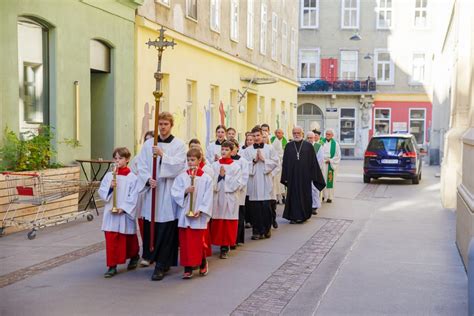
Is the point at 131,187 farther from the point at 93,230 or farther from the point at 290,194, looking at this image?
the point at 290,194

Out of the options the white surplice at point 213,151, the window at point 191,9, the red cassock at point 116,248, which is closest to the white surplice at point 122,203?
the red cassock at point 116,248

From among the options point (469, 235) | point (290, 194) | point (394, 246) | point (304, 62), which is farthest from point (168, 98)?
point (304, 62)

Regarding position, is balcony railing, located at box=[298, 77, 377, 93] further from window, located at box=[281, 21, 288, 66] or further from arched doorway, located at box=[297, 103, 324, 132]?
window, located at box=[281, 21, 288, 66]

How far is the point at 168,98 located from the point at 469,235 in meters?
11.0

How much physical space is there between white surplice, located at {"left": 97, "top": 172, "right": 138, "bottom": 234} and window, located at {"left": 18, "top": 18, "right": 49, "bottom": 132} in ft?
15.8

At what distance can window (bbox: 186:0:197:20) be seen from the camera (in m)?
19.9

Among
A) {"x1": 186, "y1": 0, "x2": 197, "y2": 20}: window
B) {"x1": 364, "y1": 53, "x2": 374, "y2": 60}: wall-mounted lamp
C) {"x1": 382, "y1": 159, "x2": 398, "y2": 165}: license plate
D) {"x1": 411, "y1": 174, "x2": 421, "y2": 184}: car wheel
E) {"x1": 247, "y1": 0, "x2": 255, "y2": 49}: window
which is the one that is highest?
{"x1": 364, "y1": 53, "x2": 374, "y2": 60}: wall-mounted lamp

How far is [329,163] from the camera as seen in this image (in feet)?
59.8

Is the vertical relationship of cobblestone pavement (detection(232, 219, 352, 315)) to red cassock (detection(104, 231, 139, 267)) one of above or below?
below

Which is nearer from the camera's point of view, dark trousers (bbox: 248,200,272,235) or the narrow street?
the narrow street

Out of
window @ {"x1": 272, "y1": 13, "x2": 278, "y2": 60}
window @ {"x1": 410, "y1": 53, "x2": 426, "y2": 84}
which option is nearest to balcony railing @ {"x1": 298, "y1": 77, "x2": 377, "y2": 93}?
window @ {"x1": 410, "y1": 53, "x2": 426, "y2": 84}

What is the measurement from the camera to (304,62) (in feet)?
161

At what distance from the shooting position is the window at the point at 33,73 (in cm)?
1266

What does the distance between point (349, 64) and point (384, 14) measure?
13.2 ft
